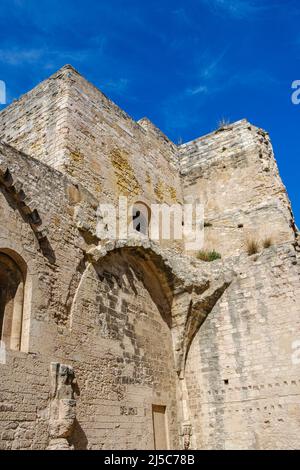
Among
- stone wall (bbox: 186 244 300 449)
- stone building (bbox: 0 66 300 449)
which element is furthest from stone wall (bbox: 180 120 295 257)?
stone wall (bbox: 186 244 300 449)

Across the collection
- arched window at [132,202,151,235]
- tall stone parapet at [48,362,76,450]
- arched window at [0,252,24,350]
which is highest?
arched window at [132,202,151,235]

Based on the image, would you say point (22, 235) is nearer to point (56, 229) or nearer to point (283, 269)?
point (56, 229)

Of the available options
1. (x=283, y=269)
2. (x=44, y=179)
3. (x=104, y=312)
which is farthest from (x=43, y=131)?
(x=283, y=269)

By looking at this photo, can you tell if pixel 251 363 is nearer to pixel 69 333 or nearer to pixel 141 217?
pixel 69 333

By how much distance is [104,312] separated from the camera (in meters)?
7.54

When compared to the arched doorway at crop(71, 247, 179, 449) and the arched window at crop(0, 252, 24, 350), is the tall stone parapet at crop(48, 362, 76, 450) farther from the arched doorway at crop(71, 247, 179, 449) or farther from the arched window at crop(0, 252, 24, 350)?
the arched window at crop(0, 252, 24, 350)

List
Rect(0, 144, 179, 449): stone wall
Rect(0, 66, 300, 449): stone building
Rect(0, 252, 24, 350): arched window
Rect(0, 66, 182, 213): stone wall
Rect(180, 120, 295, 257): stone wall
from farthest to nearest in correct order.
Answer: Rect(180, 120, 295, 257): stone wall, Rect(0, 66, 182, 213): stone wall, Rect(0, 66, 300, 449): stone building, Rect(0, 252, 24, 350): arched window, Rect(0, 144, 179, 449): stone wall

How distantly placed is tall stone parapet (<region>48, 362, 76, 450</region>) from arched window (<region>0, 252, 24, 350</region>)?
68 cm

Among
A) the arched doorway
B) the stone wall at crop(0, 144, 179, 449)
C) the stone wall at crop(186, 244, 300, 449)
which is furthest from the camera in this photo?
the stone wall at crop(186, 244, 300, 449)

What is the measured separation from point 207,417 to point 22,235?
528cm

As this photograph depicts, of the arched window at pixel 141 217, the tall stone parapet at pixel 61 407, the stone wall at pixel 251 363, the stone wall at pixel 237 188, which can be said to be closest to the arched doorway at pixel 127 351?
the tall stone parapet at pixel 61 407

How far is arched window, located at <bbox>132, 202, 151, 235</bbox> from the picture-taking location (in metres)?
10.4

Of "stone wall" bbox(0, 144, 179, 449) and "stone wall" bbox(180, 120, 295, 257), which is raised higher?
"stone wall" bbox(180, 120, 295, 257)

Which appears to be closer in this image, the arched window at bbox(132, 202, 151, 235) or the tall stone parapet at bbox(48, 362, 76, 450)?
the tall stone parapet at bbox(48, 362, 76, 450)
